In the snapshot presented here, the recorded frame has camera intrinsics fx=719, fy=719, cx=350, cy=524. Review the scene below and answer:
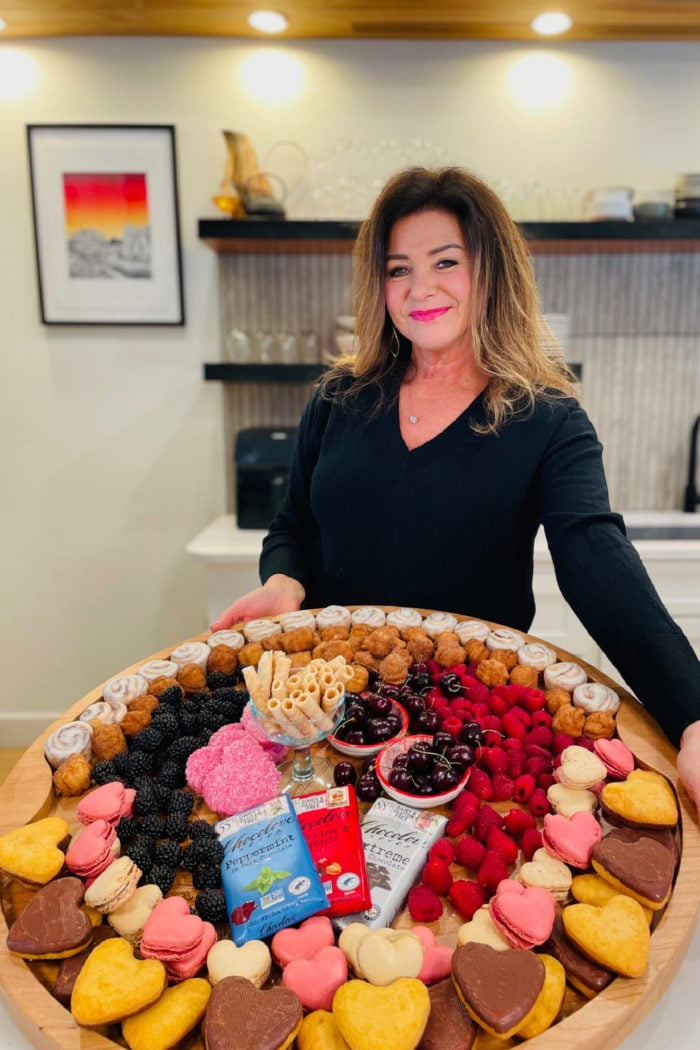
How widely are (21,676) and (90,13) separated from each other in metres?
2.62

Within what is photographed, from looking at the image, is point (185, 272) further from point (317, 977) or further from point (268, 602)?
point (317, 977)

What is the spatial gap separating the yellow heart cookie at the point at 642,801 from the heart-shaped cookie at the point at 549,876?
0.11 meters

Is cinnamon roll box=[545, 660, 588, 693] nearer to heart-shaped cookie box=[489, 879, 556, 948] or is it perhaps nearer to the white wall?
heart-shaped cookie box=[489, 879, 556, 948]

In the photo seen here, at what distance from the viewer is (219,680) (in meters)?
1.25

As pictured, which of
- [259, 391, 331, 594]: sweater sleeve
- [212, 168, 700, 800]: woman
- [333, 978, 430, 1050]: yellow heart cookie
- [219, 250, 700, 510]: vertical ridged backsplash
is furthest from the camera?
[219, 250, 700, 510]: vertical ridged backsplash

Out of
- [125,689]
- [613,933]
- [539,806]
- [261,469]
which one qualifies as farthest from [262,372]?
[613,933]

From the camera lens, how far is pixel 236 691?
121 centimetres

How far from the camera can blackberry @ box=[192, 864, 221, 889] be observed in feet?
2.73

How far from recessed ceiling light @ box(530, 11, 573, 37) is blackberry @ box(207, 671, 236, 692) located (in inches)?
98.1

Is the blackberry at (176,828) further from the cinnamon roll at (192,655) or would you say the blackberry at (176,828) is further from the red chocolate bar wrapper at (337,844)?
the cinnamon roll at (192,655)

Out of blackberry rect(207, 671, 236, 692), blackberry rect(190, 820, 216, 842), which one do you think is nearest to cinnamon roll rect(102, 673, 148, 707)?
blackberry rect(207, 671, 236, 692)

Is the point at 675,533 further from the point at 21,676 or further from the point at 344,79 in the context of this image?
the point at 21,676

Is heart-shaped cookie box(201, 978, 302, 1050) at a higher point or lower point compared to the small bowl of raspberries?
lower

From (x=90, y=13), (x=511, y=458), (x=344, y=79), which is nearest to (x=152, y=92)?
(x=90, y=13)
